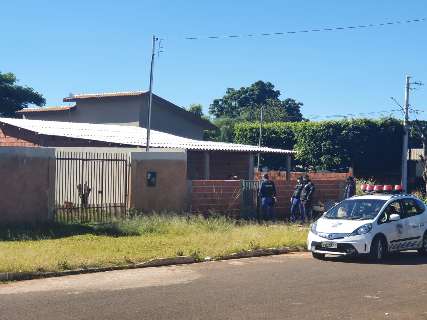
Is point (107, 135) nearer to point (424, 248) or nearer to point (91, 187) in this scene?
point (91, 187)

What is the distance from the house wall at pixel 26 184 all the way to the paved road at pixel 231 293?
5.50 m

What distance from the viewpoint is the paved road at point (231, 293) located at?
867 centimetres

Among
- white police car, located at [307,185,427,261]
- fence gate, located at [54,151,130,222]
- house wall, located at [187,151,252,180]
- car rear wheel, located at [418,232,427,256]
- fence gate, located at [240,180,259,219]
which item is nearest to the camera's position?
white police car, located at [307,185,427,261]

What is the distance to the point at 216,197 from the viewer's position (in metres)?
21.3

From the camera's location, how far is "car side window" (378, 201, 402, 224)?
→ 47.8ft

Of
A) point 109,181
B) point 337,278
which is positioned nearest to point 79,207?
point 109,181

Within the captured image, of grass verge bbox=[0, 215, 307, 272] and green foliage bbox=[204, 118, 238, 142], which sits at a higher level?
green foliage bbox=[204, 118, 238, 142]

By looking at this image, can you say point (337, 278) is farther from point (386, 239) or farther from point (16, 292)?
point (16, 292)

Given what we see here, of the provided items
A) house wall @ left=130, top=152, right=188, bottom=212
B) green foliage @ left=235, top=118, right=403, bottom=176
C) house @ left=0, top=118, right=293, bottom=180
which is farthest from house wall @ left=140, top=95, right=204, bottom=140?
house wall @ left=130, top=152, right=188, bottom=212

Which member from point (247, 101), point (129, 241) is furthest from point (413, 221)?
point (247, 101)

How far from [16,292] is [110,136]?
59.8ft

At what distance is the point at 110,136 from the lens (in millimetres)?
28172

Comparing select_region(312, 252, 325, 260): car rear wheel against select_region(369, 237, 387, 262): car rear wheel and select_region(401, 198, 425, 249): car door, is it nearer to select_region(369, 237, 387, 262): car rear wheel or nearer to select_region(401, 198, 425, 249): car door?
select_region(369, 237, 387, 262): car rear wheel

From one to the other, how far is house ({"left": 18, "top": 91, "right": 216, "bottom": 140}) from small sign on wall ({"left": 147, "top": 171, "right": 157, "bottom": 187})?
18575 mm
